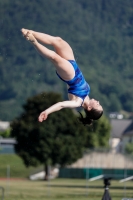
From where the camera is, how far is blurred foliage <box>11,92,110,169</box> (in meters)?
60.1

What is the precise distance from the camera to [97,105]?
1622cm

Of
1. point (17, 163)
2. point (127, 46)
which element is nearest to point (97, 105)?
point (17, 163)

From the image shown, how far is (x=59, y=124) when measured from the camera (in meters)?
62.3

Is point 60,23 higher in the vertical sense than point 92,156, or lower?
higher

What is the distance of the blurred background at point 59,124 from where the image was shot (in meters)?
47.1

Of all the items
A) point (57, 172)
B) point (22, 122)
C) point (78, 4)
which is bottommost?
point (57, 172)

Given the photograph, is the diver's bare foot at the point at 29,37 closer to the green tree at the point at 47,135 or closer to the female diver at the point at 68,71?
the female diver at the point at 68,71

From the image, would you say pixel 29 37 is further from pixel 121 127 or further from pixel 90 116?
pixel 121 127

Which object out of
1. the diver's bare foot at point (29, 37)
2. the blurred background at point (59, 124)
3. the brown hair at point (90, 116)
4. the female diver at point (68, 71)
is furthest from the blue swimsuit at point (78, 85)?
the blurred background at point (59, 124)

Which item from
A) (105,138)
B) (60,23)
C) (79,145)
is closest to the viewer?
(79,145)

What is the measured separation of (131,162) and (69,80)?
51938mm

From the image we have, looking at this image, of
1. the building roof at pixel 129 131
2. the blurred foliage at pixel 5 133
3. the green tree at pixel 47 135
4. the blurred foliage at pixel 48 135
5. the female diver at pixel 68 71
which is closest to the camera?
the female diver at pixel 68 71

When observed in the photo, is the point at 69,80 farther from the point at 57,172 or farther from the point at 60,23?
the point at 60,23

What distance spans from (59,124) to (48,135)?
1.44 metres
